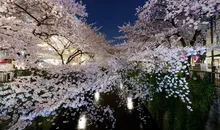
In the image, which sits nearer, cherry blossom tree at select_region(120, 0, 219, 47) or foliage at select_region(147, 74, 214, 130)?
foliage at select_region(147, 74, 214, 130)

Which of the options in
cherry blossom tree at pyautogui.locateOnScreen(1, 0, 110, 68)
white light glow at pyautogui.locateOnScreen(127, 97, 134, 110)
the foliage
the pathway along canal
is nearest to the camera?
the foliage

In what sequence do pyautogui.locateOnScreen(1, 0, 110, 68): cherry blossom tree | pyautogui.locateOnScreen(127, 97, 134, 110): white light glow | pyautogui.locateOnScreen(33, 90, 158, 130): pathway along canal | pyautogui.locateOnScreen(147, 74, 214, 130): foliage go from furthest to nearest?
pyautogui.locateOnScreen(127, 97, 134, 110): white light glow, pyautogui.locateOnScreen(33, 90, 158, 130): pathway along canal, pyautogui.locateOnScreen(1, 0, 110, 68): cherry blossom tree, pyautogui.locateOnScreen(147, 74, 214, 130): foliage

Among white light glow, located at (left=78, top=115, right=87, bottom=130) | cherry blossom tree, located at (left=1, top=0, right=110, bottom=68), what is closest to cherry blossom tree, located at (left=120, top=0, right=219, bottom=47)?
cherry blossom tree, located at (left=1, top=0, right=110, bottom=68)

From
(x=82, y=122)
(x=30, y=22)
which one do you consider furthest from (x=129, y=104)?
(x=30, y=22)

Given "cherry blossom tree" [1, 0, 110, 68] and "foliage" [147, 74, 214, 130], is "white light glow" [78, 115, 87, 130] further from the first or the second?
"foliage" [147, 74, 214, 130]

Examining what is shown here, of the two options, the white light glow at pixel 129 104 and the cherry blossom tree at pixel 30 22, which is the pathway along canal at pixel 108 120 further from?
the cherry blossom tree at pixel 30 22

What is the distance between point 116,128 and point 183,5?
788cm

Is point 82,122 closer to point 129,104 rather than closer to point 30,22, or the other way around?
point 129,104

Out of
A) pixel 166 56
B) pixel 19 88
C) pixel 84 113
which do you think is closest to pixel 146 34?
pixel 166 56

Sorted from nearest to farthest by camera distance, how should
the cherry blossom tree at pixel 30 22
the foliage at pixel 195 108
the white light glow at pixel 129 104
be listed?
the foliage at pixel 195 108 < the cherry blossom tree at pixel 30 22 < the white light glow at pixel 129 104

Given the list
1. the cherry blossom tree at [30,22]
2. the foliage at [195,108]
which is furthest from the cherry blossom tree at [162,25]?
the cherry blossom tree at [30,22]

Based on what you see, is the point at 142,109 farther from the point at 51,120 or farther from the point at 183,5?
the point at 183,5

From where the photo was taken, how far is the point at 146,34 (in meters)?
13.2

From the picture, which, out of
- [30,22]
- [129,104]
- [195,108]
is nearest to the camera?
[195,108]
